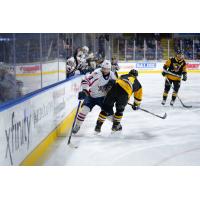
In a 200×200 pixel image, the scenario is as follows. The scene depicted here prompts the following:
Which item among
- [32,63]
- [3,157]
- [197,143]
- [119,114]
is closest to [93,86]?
[119,114]

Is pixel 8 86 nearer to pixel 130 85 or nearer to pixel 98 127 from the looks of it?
pixel 98 127

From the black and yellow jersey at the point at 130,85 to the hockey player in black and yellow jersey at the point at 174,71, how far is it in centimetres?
76

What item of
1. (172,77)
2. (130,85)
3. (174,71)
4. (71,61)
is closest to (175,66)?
(174,71)

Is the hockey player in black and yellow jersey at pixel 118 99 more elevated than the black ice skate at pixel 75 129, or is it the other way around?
the hockey player in black and yellow jersey at pixel 118 99

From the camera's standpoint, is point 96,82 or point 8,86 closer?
point 8,86

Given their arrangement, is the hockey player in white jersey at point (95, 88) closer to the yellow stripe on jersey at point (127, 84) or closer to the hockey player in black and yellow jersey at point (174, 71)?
the yellow stripe on jersey at point (127, 84)

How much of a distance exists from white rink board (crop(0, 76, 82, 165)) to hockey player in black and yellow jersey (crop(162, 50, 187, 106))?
0.96 metres

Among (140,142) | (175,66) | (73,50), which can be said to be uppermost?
(73,50)

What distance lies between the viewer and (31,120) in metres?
2.56

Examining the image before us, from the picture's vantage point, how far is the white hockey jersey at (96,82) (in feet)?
10.1

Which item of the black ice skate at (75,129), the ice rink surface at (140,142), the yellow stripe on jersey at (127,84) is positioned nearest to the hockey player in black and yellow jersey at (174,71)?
the ice rink surface at (140,142)

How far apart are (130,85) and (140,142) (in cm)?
41
